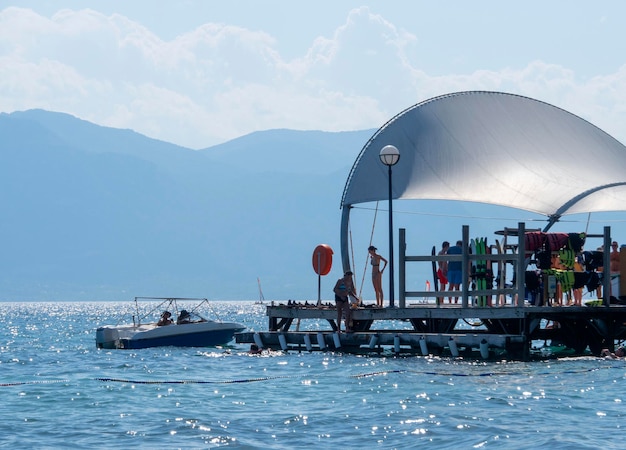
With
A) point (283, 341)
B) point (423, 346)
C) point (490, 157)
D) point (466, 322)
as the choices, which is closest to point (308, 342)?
point (283, 341)

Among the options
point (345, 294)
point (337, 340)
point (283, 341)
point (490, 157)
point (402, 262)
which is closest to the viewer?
point (402, 262)

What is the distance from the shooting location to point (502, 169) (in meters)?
36.6

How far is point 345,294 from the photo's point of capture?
100ft

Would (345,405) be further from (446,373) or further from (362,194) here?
(362,194)

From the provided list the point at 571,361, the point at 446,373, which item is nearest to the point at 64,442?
the point at 446,373

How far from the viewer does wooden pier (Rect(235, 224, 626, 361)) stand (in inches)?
1118

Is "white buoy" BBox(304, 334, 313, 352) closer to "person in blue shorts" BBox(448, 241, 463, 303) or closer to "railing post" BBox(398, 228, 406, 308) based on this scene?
"railing post" BBox(398, 228, 406, 308)

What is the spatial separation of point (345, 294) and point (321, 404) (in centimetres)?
880

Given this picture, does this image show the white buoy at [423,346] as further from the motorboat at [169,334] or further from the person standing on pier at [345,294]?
the motorboat at [169,334]

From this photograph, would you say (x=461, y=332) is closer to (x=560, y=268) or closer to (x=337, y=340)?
(x=560, y=268)

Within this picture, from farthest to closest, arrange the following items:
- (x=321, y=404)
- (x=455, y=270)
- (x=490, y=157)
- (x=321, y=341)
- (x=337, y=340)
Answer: (x=490, y=157) → (x=321, y=341) → (x=455, y=270) → (x=337, y=340) → (x=321, y=404)

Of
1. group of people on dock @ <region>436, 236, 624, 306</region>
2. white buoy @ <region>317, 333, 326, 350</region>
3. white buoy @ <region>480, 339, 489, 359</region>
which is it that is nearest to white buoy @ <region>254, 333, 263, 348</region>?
white buoy @ <region>317, 333, 326, 350</region>

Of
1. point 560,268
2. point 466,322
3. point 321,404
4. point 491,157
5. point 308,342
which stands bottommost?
point 321,404

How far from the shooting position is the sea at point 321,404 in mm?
18047
